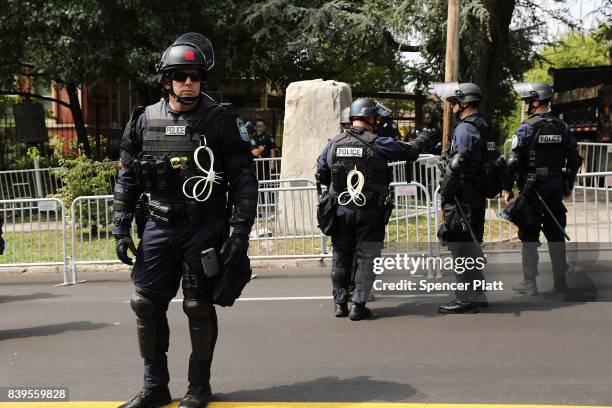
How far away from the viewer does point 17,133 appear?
21266 mm

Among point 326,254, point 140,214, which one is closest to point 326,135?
point 326,254

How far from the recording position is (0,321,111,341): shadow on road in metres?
7.25

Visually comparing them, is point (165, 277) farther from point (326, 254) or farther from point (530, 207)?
point (326, 254)

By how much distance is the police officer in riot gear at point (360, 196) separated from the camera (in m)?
7.39

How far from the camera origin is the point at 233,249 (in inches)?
186

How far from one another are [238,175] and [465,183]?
315 cm

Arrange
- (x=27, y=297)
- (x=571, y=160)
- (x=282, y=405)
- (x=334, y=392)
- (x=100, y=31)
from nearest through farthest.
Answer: (x=282, y=405), (x=334, y=392), (x=571, y=160), (x=27, y=297), (x=100, y=31)

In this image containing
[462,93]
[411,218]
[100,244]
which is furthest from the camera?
[100,244]

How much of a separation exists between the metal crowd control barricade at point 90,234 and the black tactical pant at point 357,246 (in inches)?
157

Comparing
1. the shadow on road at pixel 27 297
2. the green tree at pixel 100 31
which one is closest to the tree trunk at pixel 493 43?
the green tree at pixel 100 31

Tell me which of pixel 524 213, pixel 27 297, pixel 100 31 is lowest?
pixel 27 297

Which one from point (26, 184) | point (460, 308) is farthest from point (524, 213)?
point (26, 184)

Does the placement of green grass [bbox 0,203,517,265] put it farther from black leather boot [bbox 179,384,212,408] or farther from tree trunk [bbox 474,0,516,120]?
tree trunk [bbox 474,0,516,120]

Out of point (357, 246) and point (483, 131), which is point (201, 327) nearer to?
point (357, 246)
